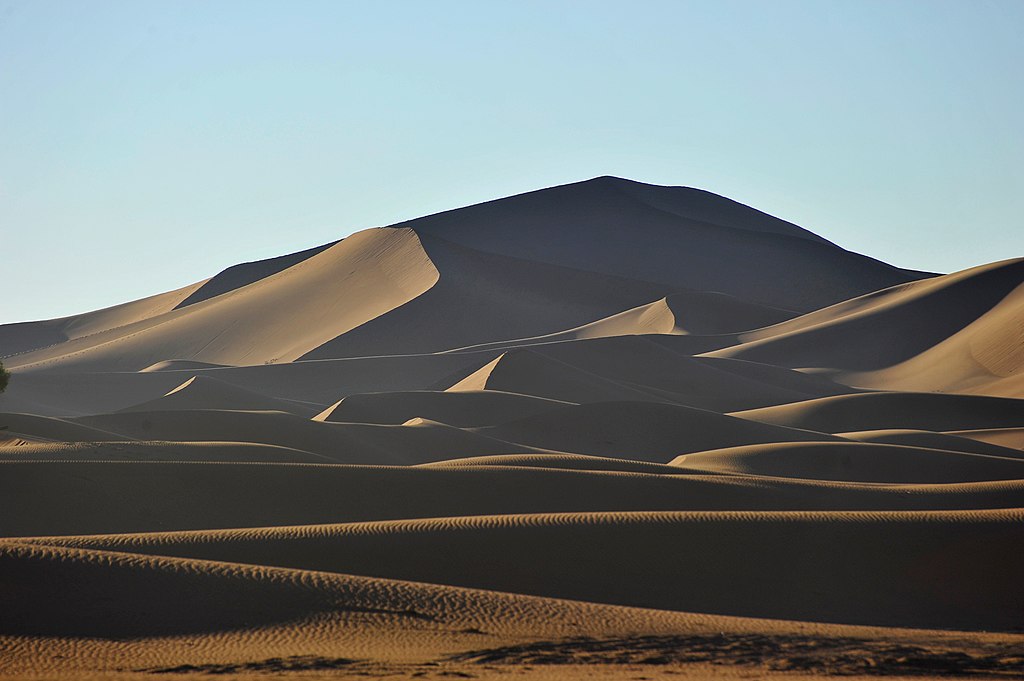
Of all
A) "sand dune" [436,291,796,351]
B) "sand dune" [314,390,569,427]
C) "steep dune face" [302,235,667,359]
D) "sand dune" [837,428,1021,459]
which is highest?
"steep dune face" [302,235,667,359]

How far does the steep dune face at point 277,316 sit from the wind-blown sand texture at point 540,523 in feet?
72.5

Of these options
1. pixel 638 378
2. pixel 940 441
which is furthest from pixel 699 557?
pixel 638 378

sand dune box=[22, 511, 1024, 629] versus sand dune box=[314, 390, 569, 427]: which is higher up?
sand dune box=[314, 390, 569, 427]

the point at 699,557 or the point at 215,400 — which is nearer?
the point at 699,557

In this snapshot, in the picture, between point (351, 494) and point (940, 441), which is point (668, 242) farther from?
point (351, 494)

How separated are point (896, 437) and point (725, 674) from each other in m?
29.8

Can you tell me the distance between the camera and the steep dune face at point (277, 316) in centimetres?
9362

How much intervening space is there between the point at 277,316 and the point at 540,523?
84633 millimetres

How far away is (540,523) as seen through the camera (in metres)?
17.4

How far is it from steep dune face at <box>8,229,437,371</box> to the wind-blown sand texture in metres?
22.1

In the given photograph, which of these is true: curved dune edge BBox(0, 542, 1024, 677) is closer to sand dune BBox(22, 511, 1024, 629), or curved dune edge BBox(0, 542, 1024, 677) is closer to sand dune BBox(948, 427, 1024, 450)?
sand dune BBox(22, 511, 1024, 629)

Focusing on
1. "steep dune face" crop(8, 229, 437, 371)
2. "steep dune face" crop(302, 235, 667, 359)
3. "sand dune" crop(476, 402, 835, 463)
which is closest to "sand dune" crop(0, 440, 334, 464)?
"sand dune" crop(476, 402, 835, 463)

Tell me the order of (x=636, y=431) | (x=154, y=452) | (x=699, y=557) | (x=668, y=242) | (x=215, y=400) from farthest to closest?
1. (x=668, y=242)
2. (x=215, y=400)
3. (x=636, y=431)
4. (x=154, y=452)
5. (x=699, y=557)

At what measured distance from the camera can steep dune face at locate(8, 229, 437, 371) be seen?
3686 inches
